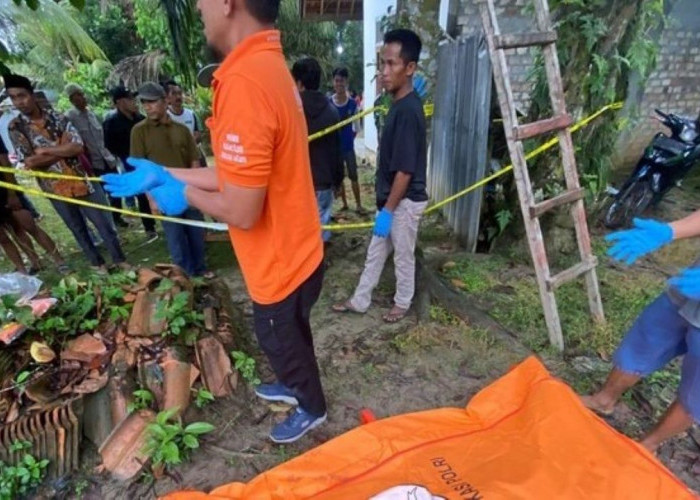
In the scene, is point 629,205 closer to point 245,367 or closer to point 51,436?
point 245,367

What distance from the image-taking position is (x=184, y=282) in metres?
2.71

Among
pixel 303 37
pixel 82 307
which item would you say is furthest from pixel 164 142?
pixel 303 37

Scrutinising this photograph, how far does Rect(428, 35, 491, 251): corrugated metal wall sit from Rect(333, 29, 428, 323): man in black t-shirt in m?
1.06

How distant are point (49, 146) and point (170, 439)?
272 centimetres

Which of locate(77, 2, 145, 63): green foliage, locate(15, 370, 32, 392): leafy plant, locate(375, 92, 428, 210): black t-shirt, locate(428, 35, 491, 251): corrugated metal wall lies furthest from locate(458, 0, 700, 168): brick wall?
locate(77, 2, 145, 63): green foliage

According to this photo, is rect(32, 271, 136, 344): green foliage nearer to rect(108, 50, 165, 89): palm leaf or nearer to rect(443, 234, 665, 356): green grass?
rect(443, 234, 665, 356): green grass

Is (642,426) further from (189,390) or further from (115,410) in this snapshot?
(115,410)

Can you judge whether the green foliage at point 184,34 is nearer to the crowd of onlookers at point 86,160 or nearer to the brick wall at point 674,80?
the crowd of onlookers at point 86,160

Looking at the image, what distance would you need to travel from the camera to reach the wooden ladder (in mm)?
2475

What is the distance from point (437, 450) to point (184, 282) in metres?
1.76

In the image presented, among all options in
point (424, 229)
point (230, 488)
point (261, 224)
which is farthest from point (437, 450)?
point (424, 229)

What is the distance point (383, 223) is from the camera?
2.83 meters

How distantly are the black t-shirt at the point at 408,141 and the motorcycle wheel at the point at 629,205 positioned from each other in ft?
8.49

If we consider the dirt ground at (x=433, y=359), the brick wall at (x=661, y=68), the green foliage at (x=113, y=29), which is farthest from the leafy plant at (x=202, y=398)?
the green foliage at (x=113, y=29)
